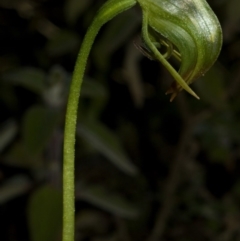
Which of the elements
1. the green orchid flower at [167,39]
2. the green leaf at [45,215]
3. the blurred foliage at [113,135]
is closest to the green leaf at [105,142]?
the blurred foliage at [113,135]

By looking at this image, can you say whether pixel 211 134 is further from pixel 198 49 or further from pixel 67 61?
pixel 198 49

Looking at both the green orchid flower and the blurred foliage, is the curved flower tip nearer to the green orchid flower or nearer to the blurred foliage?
the green orchid flower

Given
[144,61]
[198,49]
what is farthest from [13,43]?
[198,49]

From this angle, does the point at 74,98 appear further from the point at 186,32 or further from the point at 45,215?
the point at 45,215

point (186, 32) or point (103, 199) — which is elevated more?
point (186, 32)

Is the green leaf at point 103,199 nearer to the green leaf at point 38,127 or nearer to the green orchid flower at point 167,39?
the green leaf at point 38,127

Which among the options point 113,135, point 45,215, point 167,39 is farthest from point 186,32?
point 113,135
